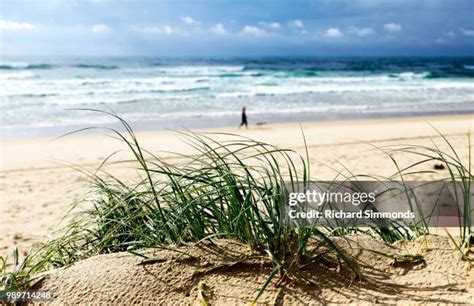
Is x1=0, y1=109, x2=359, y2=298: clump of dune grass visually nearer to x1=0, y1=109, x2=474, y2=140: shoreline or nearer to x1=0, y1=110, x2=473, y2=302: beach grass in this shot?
x1=0, y1=110, x2=473, y2=302: beach grass

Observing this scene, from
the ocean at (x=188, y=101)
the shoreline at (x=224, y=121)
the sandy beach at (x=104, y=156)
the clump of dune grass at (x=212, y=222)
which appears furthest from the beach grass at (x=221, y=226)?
the ocean at (x=188, y=101)

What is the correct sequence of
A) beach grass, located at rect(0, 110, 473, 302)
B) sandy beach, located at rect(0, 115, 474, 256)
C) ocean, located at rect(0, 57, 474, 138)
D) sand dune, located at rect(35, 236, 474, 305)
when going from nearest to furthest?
sand dune, located at rect(35, 236, 474, 305) < beach grass, located at rect(0, 110, 473, 302) < sandy beach, located at rect(0, 115, 474, 256) < ocean, located at rect(0, 57, 474, 138)

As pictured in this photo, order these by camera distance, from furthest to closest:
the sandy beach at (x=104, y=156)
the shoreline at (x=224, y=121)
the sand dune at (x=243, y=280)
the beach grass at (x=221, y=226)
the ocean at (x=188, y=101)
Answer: the ocean at (x=188, y=101) → the shoreline at (x=224, y=121) → the sandy beach at (x=104, y=156) → the beach grass at (x=221, y=226) → the sand dune at (x=243, y=280)

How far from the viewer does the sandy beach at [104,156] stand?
23.3ft

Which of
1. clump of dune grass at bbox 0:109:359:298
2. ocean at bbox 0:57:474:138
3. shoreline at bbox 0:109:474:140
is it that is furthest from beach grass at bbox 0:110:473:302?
ocean at bbox 0:57:474:138

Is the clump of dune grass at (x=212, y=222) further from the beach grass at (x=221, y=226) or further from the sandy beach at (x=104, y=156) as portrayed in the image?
the sandy beach at (x=104, y=156)

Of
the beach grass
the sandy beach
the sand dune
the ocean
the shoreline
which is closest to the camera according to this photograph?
the sand dune

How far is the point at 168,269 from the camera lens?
2.23 metres

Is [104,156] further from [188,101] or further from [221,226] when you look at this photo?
[188,101]

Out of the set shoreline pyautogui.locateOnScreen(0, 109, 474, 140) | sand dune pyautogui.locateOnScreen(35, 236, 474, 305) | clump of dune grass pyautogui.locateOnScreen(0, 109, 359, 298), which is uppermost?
clump of dune grass pyautogui.locateOnScreen(0, 109, 359, 298)

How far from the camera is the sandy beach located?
23.3 feet

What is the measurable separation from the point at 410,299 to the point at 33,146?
1255 centimetres

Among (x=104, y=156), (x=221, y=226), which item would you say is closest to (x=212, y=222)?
(x=221, y=226)

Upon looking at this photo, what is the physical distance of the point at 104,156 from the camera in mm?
11656
